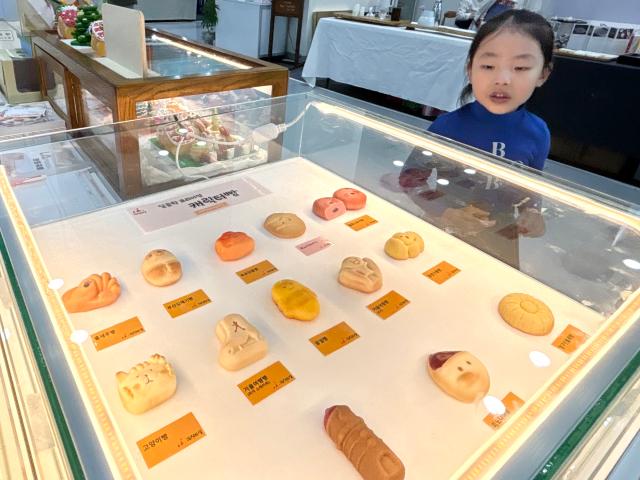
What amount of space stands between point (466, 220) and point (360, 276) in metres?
0.30

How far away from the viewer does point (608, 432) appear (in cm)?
43

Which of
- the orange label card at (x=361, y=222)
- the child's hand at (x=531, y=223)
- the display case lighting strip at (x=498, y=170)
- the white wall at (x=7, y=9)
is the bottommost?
the white wall at (x=7, y=9)

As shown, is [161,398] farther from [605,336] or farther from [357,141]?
[357,141]

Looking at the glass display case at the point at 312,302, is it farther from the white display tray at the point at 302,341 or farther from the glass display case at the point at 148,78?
the glass display case at the point at 148,78

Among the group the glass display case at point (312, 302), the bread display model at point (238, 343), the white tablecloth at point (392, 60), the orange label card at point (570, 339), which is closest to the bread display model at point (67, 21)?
the glass display case at point (312, 302)

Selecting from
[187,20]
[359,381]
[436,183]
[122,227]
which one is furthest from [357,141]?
[187,20]

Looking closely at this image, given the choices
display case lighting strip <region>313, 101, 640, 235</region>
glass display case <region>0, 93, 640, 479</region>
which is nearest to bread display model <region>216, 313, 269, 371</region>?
glass display case <region>0, 93, 640, 479</region>

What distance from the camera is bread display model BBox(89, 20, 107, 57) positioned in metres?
1.40

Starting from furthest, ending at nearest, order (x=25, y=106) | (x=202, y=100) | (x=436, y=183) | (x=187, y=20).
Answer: (x=187, y=20) → (x=25, y=106) → (x=202, y=100) → (x=436, y=183)

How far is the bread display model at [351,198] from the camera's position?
2.97 feet

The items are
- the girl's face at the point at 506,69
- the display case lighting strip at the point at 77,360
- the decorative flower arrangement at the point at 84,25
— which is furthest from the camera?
the decorative flower arrangement at the point at 84,25

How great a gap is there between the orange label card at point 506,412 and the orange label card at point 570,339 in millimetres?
115

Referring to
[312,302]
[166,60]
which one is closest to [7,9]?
[166,60]

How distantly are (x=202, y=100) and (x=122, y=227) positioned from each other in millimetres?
571
